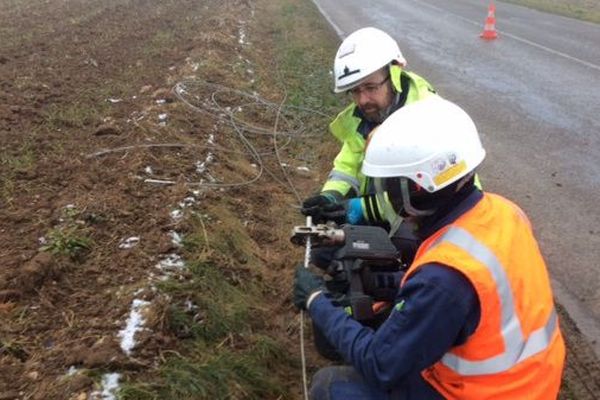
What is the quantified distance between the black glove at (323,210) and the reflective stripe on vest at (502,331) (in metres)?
1.38

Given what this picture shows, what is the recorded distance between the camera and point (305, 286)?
2.74 m

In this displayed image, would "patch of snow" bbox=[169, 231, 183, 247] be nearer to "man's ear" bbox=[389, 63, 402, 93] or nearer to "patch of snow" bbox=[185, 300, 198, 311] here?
"patch of snow" bbox=[185, 300, 198, 311]

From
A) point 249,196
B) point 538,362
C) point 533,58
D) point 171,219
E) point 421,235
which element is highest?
point 421,235

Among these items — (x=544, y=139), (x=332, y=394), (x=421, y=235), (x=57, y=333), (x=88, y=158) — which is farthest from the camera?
(x=544, y=139)

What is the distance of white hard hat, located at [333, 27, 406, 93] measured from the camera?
11.9 feet

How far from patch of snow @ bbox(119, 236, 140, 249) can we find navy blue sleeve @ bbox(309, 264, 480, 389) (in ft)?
7.40

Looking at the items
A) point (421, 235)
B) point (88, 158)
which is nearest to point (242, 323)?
point (421, 235)

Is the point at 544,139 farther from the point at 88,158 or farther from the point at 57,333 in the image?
the point at 57,333

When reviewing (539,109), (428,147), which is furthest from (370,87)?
(539,109)

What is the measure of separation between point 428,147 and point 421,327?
2.27 ft

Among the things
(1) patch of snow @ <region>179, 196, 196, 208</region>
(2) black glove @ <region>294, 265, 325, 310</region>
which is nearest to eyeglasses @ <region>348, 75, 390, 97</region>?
(2) black glove @ <region>294, 265, 325, 310</region>

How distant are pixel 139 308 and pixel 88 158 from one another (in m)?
2.57

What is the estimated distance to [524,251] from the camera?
6.99 ft

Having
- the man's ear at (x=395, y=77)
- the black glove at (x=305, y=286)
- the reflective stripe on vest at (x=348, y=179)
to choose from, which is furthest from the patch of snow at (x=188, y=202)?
the black glove at (x=305, y=286)
